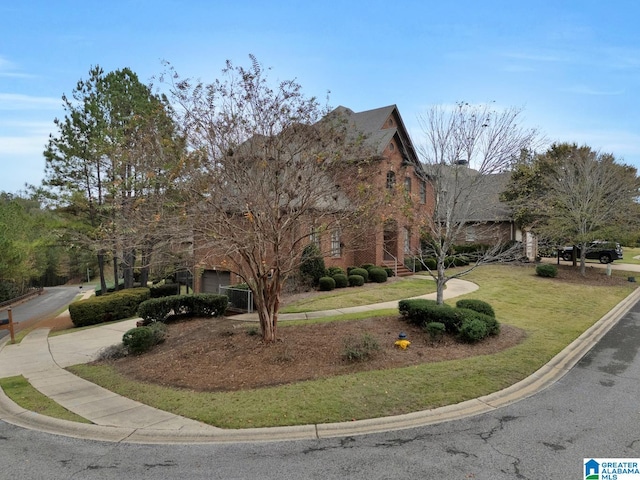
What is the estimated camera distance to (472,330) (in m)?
9.12

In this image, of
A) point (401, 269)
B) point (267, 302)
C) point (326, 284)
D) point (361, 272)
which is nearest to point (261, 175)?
point (267, 302)

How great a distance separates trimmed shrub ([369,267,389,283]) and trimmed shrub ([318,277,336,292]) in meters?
3.34

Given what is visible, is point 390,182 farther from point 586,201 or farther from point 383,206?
point 586,201

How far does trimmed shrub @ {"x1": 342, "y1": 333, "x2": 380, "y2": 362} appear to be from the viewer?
7.90 meters

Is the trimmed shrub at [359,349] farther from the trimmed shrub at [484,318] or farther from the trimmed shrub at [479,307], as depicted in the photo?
the trimmed shrub at [479,307]

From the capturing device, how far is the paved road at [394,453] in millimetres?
4453

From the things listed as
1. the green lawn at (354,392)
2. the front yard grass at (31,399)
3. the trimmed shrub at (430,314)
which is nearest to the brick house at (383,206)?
the trimmed shrub at (430,314)

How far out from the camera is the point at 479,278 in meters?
21.8

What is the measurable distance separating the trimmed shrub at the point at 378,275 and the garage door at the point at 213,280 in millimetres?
7343

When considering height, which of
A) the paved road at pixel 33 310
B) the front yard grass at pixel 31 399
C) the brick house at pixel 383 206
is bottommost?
the paved road at pixel 33 310

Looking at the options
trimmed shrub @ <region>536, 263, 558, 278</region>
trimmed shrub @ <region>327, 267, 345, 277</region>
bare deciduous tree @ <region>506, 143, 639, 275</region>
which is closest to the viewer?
trimmed shrub @ <region>327, 267, 345, 277</region>

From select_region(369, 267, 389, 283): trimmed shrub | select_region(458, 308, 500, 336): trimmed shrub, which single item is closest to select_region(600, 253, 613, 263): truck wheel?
select_region(369, 267, 389, 283): trimmed shrub

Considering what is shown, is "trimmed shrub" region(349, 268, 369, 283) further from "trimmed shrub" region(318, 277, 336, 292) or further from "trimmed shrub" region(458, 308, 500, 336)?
"trimmed shrub" region(458, 308, 500, 336)

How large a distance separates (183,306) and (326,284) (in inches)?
260
